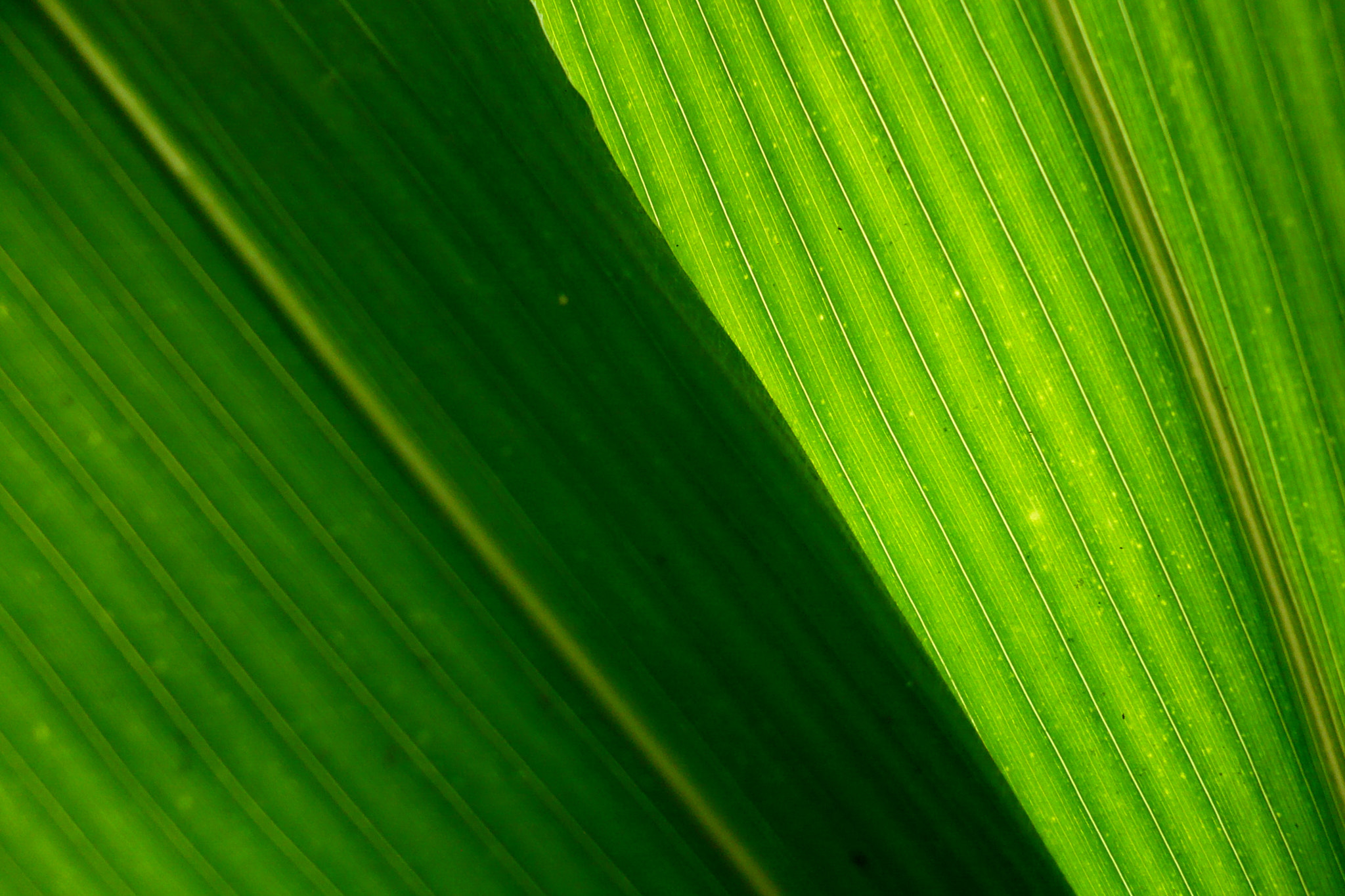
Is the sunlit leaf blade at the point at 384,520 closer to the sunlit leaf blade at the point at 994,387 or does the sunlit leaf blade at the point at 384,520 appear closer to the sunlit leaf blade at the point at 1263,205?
the sunlit leaf blade at the point at 994,387

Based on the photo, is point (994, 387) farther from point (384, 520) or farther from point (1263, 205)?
point (384, 520)

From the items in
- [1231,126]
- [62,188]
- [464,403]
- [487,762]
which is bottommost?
[487,762]

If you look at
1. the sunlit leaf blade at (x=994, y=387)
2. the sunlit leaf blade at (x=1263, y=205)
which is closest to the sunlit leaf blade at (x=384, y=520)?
the sunlit leaf blade at (x=994, y=387)

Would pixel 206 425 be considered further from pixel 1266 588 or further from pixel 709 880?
pixel 1266 588

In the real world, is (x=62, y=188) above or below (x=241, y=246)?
above

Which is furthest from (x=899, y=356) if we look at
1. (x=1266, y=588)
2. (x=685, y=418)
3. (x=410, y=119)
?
(x=410, y=119)

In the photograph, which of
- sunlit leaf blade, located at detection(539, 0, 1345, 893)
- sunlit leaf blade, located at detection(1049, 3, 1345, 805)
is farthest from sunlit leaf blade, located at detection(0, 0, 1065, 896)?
sunlit leaf blade, located at detection(1049, 3, 1345, 805)

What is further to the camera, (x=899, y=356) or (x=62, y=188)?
(x=899, y=356)

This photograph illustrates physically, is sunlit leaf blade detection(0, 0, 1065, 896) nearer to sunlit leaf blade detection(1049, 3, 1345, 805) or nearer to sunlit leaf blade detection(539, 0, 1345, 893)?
sunlit leaf blade detection(539, 0, 1345, 893)
